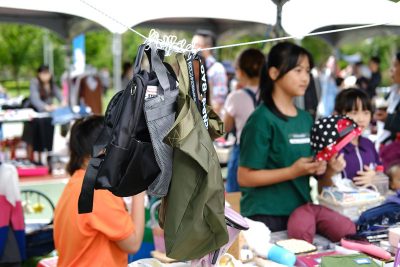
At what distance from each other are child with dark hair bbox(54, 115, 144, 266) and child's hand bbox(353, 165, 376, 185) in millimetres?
1353

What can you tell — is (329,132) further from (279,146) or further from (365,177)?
(365,177)

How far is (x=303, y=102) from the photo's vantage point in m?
4.65

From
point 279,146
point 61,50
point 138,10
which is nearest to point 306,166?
point 279,146

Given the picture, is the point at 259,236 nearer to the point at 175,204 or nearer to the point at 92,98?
the point at 175,204

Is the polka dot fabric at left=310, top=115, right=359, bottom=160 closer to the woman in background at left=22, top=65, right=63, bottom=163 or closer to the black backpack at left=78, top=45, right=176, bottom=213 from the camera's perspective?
the black backpack at left=78, top=45, right=176, bottom=213


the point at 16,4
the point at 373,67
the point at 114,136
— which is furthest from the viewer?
the point at 373,67

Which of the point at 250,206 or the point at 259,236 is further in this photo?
the point at 250,206

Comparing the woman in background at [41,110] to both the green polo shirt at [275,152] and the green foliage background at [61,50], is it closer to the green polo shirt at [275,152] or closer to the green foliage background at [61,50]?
the green polo shirt at [275,152]

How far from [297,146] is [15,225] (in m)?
1.80

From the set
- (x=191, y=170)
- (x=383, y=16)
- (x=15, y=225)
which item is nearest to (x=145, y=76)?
(x=191, y=170)

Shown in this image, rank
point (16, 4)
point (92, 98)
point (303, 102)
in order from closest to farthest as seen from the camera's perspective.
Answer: point (16, 4) → point (303, 102) → point (92, 98)

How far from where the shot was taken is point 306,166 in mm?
2551

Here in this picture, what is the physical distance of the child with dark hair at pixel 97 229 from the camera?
7.00 feet

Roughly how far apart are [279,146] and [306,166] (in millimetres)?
197
